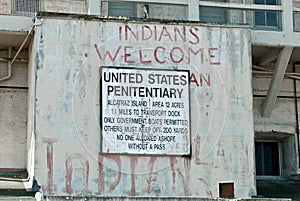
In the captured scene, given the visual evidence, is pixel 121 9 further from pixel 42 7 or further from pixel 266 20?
pixel 266 20

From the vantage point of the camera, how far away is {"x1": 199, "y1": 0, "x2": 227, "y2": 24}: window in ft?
62.7

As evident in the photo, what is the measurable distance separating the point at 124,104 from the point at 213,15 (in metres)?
3.70

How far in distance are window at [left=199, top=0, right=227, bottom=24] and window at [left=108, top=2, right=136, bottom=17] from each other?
1686mm

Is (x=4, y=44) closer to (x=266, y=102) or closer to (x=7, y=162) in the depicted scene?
(x=7, y=162)

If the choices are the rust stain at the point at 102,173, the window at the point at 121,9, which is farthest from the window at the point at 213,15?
the rust stain at the point at 102,173

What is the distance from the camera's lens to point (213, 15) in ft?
63.5

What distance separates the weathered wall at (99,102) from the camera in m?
16.8

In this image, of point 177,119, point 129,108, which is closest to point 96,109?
point 129,108

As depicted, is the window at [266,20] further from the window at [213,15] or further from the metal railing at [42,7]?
the metal railing at [42,7]

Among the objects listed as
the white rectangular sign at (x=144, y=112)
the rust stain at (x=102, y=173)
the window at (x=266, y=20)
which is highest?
the window at (x=266, y=20)

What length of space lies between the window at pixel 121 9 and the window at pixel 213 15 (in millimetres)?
1686

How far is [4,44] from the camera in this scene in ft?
61.8

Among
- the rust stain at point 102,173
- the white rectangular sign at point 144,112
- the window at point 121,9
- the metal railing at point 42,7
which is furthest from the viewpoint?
the window at point 121,9

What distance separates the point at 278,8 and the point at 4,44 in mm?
6672
